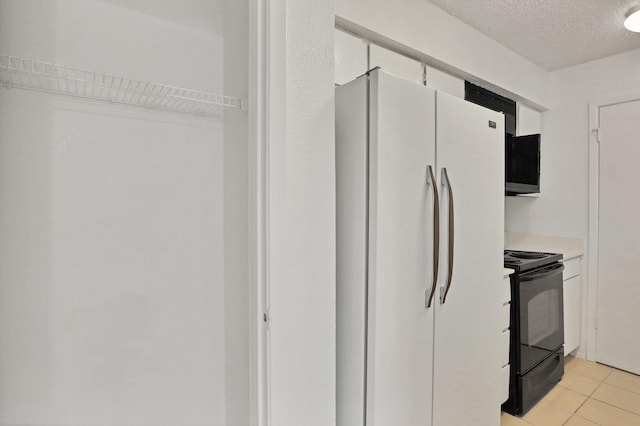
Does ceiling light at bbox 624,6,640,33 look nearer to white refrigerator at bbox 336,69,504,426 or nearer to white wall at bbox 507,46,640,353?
white wall at bbox 507,46,640,353

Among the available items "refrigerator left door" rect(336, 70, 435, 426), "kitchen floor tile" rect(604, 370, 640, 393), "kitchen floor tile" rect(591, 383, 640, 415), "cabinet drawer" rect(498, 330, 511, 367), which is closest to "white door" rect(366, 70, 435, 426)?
"refrigerator left door" rect(336, 70, 435, 426)

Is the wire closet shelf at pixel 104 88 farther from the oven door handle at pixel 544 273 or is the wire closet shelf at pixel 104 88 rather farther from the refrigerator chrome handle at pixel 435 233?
the oven door handle at pixel 544 273

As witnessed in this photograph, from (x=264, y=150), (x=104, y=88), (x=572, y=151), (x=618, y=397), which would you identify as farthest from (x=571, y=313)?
(x=104, y=88)

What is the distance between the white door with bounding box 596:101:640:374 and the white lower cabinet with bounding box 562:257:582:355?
15 centimetres

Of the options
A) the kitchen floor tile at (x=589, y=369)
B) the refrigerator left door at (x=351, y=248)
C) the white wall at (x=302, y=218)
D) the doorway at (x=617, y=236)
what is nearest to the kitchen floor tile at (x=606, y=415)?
the kitchen floor tile at (x=589, y=369)

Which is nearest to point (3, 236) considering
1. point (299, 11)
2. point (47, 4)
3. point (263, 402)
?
point (47, 4)

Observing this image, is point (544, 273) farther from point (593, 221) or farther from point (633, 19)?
point (633, 19)

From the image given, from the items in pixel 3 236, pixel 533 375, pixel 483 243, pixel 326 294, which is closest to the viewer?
pixel 3 236

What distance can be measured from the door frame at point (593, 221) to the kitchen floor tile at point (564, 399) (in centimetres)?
73

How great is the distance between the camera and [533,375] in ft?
7.57

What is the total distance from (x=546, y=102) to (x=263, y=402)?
3.38 meters

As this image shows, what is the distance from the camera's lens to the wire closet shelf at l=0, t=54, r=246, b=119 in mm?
969

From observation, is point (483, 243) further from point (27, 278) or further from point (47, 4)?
point (47, 4)

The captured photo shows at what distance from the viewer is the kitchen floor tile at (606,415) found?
217cm
